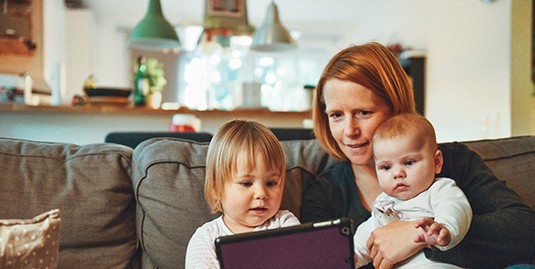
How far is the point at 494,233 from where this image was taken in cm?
109

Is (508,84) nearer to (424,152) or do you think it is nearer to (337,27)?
(424,152)

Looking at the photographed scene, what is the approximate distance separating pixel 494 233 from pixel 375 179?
1.19 ft

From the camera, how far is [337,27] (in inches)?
289

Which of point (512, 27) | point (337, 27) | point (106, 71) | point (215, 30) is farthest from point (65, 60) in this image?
point (512, 27)

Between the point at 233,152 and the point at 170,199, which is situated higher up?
the point at 233,152

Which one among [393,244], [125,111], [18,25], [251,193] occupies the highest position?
[18,25]

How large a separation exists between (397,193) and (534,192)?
1.75 feet

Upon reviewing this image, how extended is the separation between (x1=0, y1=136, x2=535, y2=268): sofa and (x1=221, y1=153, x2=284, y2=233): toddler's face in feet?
0.47

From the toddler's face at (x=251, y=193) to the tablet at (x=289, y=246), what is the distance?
275 mm

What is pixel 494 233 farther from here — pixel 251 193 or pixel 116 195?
pixel 116 195

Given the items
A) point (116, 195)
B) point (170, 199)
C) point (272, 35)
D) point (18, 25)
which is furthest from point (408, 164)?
point (18, 25)

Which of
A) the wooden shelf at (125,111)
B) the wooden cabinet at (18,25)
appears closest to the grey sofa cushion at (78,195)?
the wooden shelf at (125,111)

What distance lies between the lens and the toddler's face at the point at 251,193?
1.16 meters

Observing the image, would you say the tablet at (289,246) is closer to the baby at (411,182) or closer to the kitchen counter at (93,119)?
the baby at (411,182)
